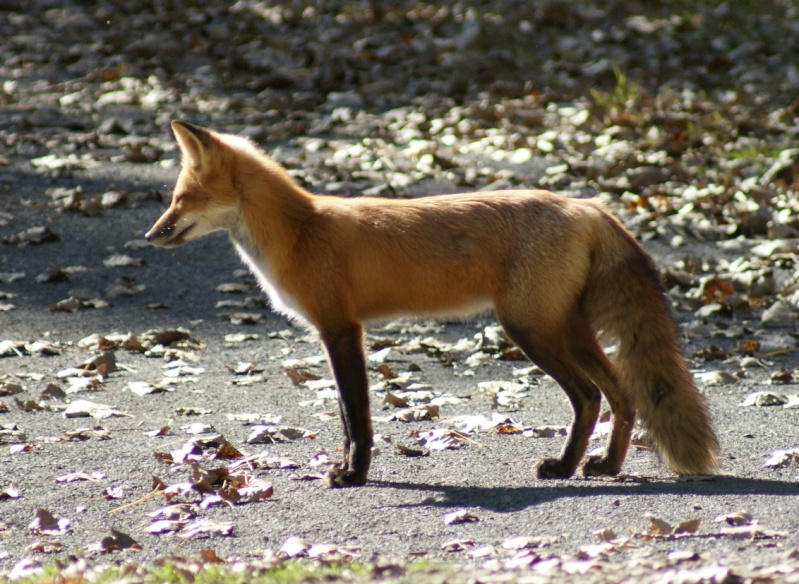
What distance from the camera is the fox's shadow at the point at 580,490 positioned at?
4129 millimetres

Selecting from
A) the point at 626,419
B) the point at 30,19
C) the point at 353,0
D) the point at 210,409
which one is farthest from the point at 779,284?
the point at 30,19

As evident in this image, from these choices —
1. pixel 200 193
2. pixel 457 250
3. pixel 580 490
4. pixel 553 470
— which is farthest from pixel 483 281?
pixel 200 193

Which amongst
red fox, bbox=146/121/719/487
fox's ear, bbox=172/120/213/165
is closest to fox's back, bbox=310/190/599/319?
red fox, bbox=146/121/719/487

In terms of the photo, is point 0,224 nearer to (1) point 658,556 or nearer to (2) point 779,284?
(2) point 779,284

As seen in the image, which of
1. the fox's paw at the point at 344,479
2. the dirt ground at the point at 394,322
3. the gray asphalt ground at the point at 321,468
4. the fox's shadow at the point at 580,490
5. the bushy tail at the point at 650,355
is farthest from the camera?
the fox's paw at the point at 344,479

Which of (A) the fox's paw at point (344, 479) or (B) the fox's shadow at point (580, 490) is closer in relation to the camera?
(B) the fox's shadow at point (580, 490)

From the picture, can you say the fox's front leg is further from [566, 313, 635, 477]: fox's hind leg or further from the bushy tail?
the bushy tail

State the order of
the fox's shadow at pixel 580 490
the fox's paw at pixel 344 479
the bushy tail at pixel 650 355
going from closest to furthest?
1. the fox's shadow at pixel 580 490
2. the bushy tail at pixel 650 355
3. the fox's paw at pixel 344 479

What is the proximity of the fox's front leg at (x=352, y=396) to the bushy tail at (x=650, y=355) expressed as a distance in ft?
3.51

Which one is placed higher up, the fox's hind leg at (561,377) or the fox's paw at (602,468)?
the fox's hind leg at (561,377)

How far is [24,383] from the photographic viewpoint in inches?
248

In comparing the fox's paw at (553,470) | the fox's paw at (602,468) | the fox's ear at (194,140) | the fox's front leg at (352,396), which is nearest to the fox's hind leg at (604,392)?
the fox's paw at (602,468)

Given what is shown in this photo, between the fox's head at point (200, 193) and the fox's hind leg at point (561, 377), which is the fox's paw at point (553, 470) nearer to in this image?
the fox's hind leg at point (561, 377)

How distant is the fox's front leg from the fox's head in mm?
797
